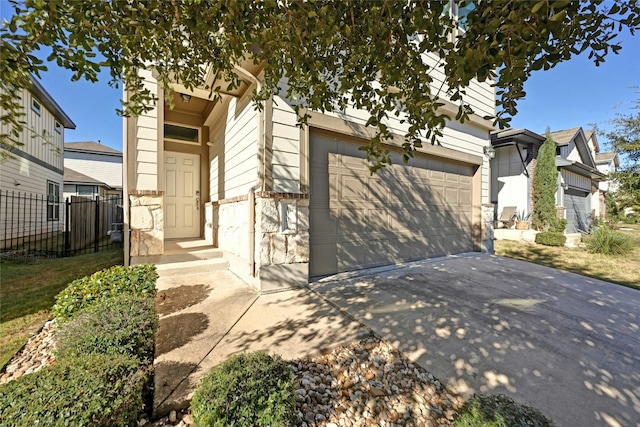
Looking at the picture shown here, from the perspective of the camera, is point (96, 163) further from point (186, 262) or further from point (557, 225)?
point (557, 225)

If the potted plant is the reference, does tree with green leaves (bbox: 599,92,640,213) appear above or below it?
above

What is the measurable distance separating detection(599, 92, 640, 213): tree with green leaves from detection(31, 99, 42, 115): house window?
25246 mm

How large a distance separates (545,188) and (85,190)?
24166 mm

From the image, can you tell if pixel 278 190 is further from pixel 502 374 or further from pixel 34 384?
pixel 502 374

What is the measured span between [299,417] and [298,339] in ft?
2.85

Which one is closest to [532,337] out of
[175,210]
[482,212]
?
[482,212]

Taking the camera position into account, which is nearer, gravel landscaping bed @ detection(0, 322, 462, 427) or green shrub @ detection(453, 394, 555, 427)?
green shrub @ detection(453, 394, 555, 427)

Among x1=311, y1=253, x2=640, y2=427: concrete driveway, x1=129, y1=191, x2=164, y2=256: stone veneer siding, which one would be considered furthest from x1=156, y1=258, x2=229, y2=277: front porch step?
x1=311, y1=253, x2=640, y2=427: concrete driveway

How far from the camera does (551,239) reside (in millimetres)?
8961

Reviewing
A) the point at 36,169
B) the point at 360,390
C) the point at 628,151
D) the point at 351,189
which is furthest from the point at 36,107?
the point at 628,151

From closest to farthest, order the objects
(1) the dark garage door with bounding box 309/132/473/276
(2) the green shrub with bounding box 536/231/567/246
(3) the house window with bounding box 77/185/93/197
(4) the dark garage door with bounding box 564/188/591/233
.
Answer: (1) the dark garage door with bounding box 309/132/473/276, (2) the green shrub with bounding box 536/231/567/246, (4) the dark garage door with bounding box 564/188/591/233, (3) the house window with bounding box 77/185/93/197

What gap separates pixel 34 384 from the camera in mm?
1281

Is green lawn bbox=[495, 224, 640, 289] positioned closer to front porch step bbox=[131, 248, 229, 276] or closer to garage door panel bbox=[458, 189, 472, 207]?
garage door panel bbox=[458, 189, 472, 207]

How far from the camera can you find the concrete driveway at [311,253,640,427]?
1837mm
